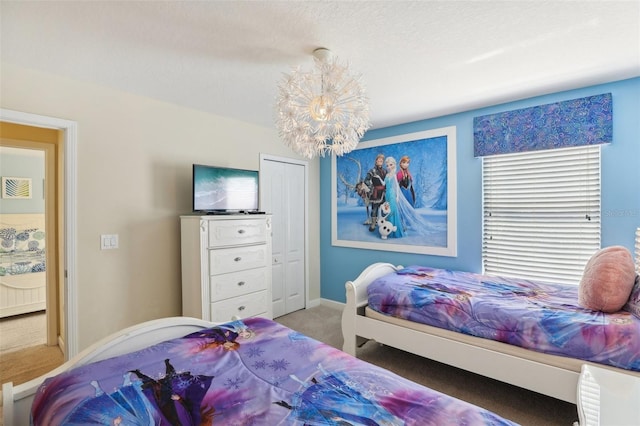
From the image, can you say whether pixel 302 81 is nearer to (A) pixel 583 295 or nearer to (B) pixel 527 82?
(B) pixel 527 82

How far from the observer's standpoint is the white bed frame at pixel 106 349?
1220 mm

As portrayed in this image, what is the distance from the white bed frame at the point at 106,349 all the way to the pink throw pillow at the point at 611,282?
2.49 meters

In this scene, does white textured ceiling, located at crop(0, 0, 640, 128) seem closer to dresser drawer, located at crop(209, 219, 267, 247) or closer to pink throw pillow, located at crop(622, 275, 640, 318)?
dresser drawer, located at crop(209, 219, 267, 247)

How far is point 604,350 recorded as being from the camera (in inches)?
70.9

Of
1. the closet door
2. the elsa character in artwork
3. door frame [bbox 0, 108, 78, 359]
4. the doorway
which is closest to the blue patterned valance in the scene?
the elsa character in artwork

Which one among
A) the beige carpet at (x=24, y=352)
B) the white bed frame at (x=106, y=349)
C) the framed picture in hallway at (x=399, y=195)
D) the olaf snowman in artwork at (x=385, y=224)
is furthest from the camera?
the olaf snowman in artwork at (x=385, y=224)

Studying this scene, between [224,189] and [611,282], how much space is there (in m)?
3.20

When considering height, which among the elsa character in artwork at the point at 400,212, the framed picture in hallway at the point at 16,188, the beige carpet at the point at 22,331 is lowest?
the beige carpet at the point at 22,331

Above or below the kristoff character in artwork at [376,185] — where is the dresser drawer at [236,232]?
below

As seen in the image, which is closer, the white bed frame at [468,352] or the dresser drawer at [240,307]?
the white bed frame at [468,352]

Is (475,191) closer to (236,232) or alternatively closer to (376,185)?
(376,185)

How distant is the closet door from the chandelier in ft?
6.29

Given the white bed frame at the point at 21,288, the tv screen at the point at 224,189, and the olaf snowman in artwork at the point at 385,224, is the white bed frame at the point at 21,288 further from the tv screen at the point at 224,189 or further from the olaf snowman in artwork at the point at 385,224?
the olaf snowman in artwork at the point at 385,224

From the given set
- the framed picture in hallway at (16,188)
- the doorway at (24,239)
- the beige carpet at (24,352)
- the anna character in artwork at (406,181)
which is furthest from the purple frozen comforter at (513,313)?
the framed picture in hallway at (16,188)
